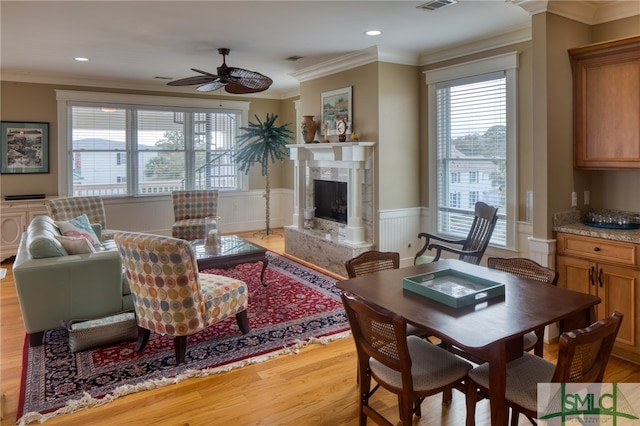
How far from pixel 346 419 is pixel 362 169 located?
3412mm

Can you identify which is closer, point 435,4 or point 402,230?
point 435,4

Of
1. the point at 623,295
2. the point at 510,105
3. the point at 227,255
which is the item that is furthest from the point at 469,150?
the point at 227,255

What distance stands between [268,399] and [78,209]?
4.40 m

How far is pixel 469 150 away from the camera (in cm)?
489

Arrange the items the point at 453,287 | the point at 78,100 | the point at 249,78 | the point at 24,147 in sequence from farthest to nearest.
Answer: the point at 78,100 < the point at 24,147 < the point at 249,78 < the point at 453,287

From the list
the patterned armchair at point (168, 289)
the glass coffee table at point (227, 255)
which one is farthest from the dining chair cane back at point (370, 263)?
the glass coffee table at point (227, 255)

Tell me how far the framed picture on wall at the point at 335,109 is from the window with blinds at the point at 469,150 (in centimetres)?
109

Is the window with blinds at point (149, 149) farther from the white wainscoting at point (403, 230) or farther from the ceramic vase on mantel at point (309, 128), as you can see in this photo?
the white wainscoting at point (403, 230)

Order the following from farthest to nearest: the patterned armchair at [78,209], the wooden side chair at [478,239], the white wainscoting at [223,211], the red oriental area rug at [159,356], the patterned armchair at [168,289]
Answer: the white wainscoting at [223,211] → the patterned armchair at [78,209] → the wooden side chair at [478,239] → the patterned armchair at [168,289] → the red oriental area rug at [159,356]

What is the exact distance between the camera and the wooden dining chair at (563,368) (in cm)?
161

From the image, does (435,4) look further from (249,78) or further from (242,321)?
(242,321)

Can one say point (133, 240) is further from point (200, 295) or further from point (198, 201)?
point (198, 201)

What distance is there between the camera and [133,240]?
118 inches

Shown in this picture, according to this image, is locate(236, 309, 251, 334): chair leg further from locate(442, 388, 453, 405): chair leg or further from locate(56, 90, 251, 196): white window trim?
locate(56, 90, 251, 196): white window trim
